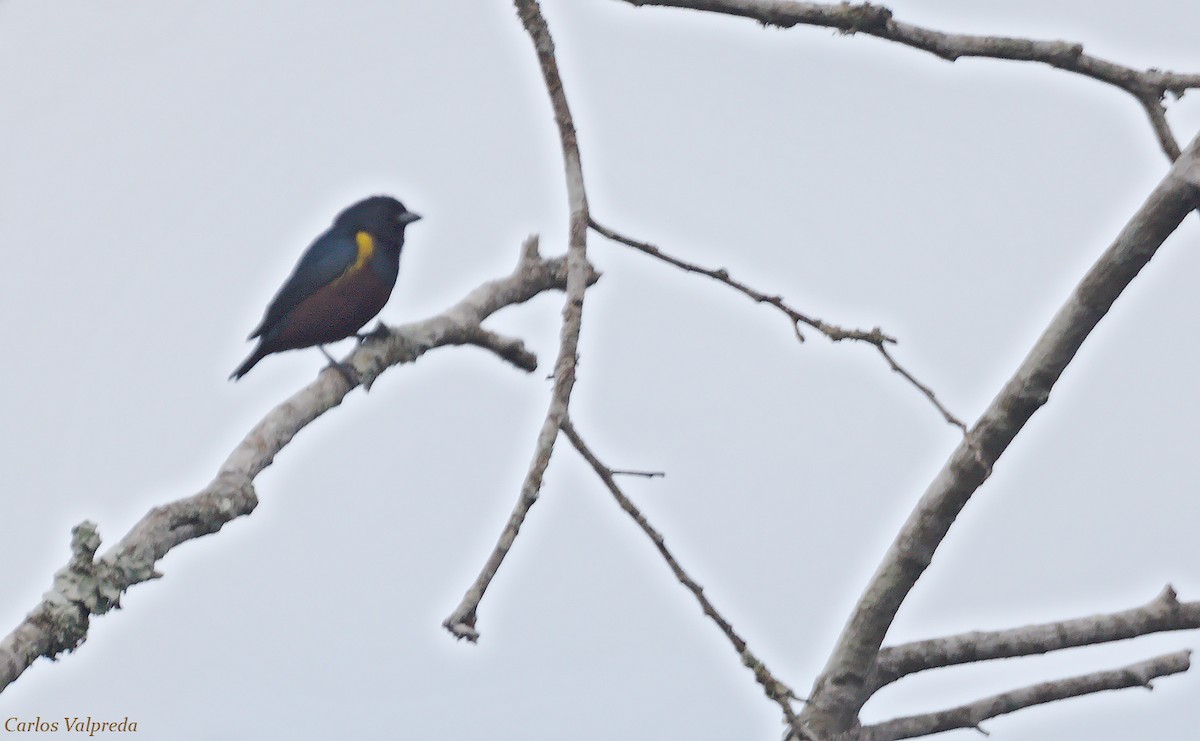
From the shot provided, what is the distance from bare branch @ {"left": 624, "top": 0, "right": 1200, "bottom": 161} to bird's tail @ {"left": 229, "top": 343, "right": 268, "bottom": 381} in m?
3.89

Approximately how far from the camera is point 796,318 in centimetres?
316

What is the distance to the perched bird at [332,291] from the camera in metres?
6.46

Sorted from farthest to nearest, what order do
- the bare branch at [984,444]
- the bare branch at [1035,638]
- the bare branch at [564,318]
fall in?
the bare branch at [1035,638], the bare branch at [984,444], the bare branch at [564,318]

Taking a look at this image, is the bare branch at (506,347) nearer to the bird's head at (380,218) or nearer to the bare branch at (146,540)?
the bare branch at (146,540)

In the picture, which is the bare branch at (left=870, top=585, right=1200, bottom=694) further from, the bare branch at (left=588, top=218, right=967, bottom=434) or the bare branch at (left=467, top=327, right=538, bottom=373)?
the bare branch at (left=467, top=327, right=538, bottom=373)

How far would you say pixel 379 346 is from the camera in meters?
5.20

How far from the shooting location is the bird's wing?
662cm

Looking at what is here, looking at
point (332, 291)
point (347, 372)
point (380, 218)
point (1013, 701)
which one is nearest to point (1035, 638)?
point (1013, 701)

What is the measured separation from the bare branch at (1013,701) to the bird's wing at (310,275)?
3.86 meters

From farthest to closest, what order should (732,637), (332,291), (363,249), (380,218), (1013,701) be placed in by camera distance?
(380,218)
(363,249)
(332,291)
(1013,701)
(732,637)

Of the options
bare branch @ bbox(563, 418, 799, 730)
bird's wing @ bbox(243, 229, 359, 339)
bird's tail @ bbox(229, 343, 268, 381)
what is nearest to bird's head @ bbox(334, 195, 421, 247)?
bird's wing @ bbox(243, 229, 359, 339)

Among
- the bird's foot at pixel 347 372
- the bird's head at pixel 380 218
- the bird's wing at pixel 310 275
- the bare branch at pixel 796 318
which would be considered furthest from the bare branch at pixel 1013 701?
the bird's head at pixel 380 218

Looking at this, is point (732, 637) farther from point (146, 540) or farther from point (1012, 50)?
point (1012, 50)

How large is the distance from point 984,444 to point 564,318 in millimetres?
1274
